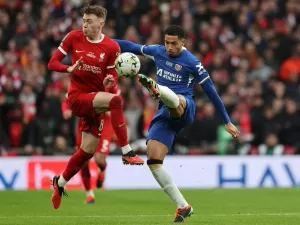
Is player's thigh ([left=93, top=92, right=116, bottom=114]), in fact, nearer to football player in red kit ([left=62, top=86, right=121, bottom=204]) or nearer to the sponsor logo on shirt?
the sponsor logo on shirt

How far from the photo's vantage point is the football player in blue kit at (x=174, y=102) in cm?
1074

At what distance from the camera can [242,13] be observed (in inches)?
922

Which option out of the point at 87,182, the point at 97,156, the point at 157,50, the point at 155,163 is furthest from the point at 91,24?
the point at 87,182

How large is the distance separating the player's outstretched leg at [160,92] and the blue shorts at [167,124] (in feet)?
1.07

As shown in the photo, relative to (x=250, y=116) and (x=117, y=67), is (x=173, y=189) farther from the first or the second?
(x=250, y=116)

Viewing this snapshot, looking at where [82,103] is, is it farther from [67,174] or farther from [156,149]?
[156,149]

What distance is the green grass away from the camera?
11188 mm

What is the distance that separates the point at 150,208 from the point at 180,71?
337 cm

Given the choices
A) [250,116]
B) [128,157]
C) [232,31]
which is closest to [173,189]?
[128,157]

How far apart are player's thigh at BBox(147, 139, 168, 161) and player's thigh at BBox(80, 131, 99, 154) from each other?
4.16 feet

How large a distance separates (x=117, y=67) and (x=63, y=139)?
8551 millimetres

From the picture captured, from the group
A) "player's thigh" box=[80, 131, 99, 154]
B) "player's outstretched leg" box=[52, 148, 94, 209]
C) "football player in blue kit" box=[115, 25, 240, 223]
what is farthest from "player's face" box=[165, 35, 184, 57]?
"player's outstretched leg" box=[52, 148, 94, 209]

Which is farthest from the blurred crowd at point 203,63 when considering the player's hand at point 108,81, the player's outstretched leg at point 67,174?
the player's hand at point 108,81

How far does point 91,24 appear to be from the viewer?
452 inches
